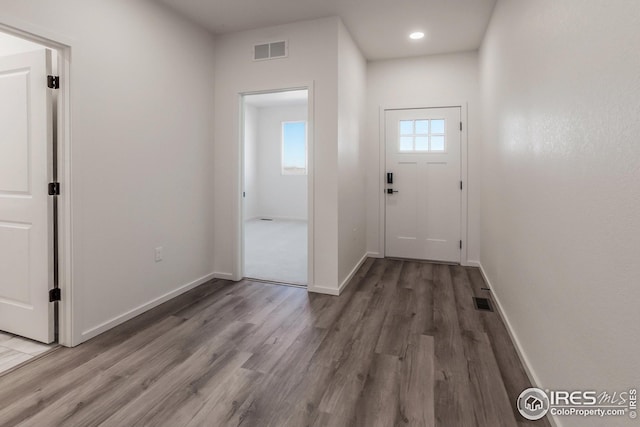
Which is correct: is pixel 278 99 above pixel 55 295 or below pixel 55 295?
above

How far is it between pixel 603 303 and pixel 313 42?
319 centimetres

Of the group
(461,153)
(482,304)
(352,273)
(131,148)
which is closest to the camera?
(131,148)

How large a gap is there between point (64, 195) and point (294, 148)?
22.0 feet

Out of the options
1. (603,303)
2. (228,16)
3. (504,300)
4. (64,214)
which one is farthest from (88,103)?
A: (504,300)

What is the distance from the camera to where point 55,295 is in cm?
235

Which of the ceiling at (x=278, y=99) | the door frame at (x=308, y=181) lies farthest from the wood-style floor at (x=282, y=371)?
the ceiling at (x=278, y=99)

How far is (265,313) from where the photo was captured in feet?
9.61

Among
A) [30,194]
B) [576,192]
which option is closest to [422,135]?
[576,192]

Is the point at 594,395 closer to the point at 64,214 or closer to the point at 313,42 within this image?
the point at 64,214

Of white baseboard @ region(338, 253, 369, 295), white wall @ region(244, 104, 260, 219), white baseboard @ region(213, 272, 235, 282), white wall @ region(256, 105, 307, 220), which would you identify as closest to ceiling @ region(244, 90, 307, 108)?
white wall @ region(256, 105, 307, 220)

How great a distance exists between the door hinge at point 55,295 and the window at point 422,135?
4.12 m

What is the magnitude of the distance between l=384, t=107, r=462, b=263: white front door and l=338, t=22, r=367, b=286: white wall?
464 mm

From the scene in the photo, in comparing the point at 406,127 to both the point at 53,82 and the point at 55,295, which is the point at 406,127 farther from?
the point at 55,295

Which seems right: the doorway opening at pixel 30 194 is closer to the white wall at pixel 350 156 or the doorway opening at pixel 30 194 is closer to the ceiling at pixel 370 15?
the ceiling at pixel 370 15
